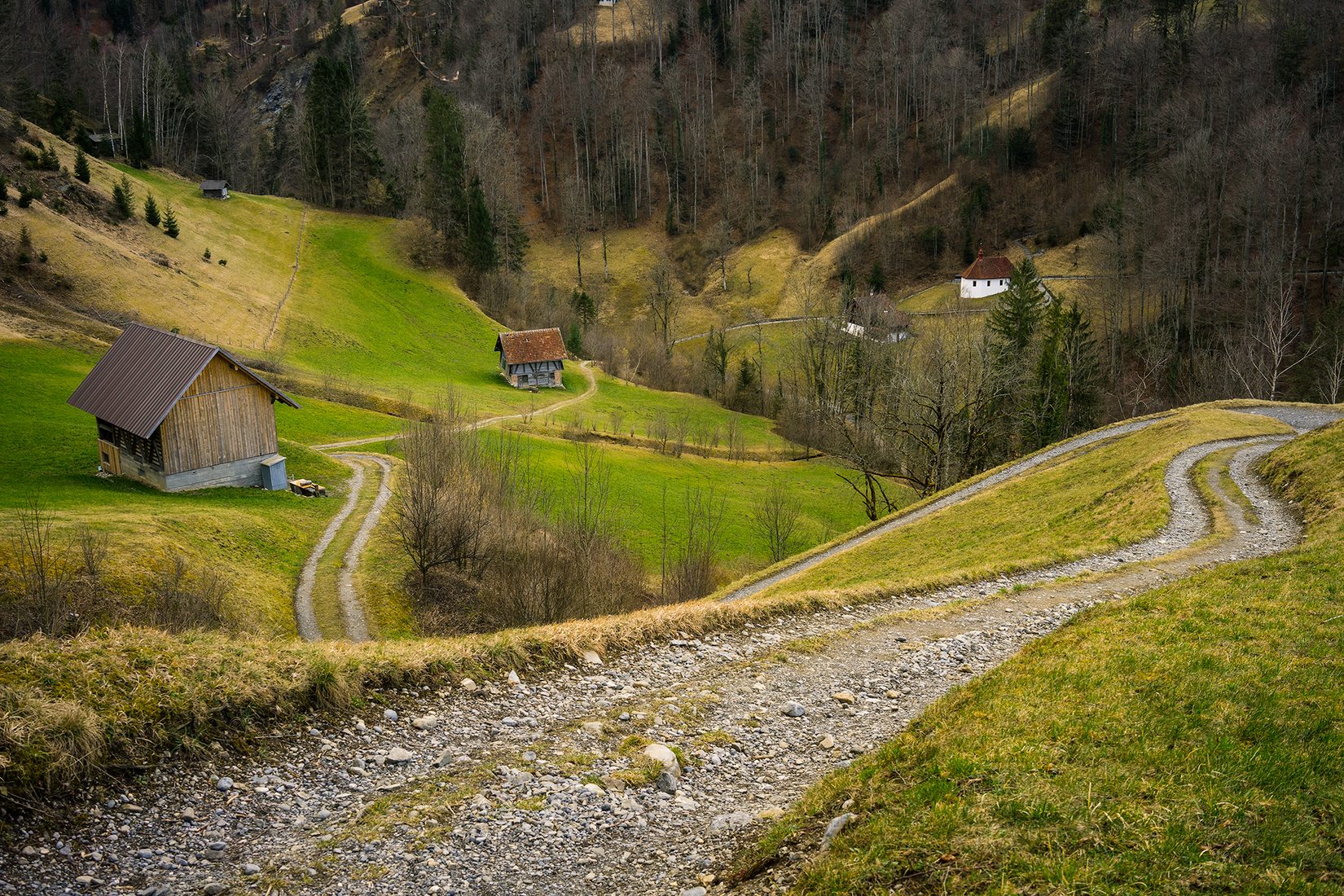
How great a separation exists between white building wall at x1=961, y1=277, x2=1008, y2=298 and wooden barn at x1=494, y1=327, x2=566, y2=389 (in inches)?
2050

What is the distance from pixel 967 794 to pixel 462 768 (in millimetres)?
6108

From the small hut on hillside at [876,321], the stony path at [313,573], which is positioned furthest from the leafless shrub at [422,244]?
the stony path at [313,573]

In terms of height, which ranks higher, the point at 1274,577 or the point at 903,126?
the point at 903,126

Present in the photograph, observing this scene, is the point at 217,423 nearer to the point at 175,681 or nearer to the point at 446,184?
the point at 175,681

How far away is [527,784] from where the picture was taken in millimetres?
10109

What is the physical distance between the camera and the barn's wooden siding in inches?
1547

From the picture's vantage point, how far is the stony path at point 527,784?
8.31 m

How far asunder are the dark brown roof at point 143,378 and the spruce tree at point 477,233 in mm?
60498

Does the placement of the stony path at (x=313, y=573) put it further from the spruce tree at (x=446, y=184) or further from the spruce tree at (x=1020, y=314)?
the spruce tree at (x=446, y=184)

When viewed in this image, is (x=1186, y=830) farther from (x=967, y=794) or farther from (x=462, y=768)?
(x=462, y=768)

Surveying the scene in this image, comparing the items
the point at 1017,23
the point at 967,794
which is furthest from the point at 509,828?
the point at 1017,23

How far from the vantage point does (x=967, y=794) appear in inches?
313

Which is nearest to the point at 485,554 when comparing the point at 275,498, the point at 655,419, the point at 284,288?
the point at 275,498

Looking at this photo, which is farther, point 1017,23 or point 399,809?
point 1017,23
